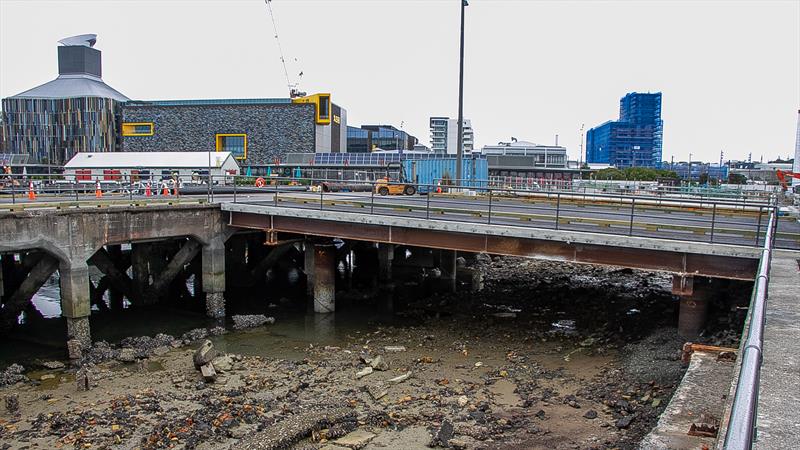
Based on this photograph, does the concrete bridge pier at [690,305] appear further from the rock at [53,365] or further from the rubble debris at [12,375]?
the rubble debris at [12,375]

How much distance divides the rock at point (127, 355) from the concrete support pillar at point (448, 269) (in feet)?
44.7

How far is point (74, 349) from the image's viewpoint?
667 inches

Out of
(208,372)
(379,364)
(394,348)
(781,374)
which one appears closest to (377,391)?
(379,364)

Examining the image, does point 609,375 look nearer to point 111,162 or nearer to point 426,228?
point 426,228

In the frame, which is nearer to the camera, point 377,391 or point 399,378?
point 377,391

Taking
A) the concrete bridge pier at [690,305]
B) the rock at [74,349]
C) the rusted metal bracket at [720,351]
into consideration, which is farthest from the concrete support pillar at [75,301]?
the concrete bridge pier at [690,305]

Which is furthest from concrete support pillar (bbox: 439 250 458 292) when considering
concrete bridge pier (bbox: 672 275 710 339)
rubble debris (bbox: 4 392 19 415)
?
rubble debris (bbox: 4 392 19 415)

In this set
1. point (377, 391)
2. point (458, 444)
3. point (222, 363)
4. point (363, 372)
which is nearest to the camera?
point (458, 444)

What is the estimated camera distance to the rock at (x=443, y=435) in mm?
10258

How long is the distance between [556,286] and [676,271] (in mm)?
10806

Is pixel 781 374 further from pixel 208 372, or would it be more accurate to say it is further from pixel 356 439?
pixel 208 372

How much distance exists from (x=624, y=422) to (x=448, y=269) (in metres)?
17.0

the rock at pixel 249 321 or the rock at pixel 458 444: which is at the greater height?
the rock at pixel 458 444

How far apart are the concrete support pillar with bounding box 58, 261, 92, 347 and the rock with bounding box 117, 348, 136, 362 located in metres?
1.42
